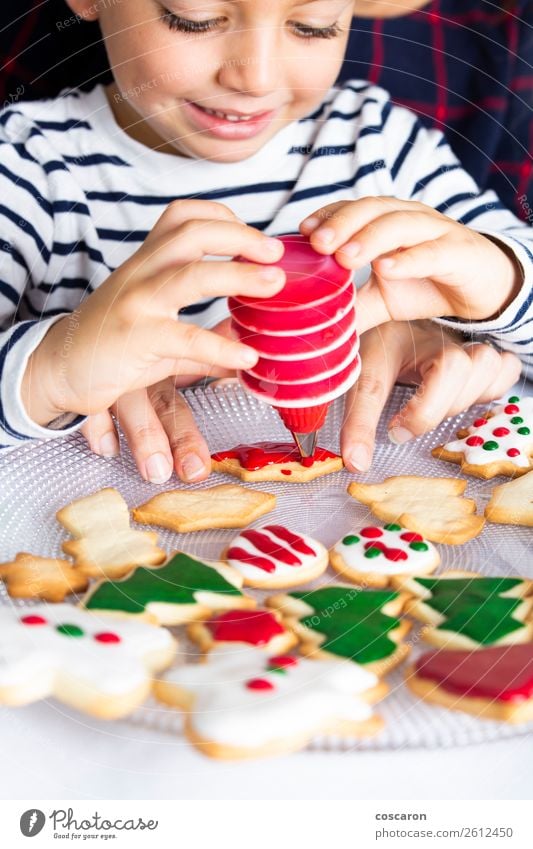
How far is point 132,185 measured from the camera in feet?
2.37

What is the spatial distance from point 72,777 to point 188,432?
0.23 meters

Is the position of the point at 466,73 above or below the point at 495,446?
above

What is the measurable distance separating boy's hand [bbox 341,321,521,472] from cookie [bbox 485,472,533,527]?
7 cm

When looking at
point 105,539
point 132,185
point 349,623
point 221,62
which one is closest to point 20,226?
point 132,185

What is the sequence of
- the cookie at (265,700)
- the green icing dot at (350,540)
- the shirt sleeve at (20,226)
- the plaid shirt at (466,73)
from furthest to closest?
the plaid shirt at (466,73)
the shirt sleeve at (20,226)
the green icing dot at (350,540)
the cookie at (265,700)

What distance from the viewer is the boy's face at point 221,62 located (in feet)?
1.75

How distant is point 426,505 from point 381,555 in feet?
0.19

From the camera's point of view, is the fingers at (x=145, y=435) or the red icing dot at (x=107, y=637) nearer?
the red icing dot at (x=107, y=637)

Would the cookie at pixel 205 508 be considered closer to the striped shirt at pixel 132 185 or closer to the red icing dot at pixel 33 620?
the red icing dot at pixel 33 620

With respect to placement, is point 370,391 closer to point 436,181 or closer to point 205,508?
point 205,508

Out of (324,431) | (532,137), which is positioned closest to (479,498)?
(324,431)

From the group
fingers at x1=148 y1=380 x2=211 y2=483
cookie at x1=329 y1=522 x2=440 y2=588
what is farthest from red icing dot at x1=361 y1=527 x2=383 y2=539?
fingers at x1=148 y1=380 x2=211 y2=483

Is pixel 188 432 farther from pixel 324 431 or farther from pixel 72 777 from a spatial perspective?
pixel 72 777

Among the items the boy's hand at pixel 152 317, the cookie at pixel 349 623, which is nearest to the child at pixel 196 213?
the boy's hand at pixel 152 317
